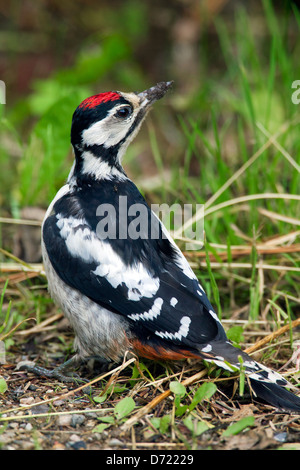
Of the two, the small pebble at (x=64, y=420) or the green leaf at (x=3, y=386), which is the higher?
the green leaf at (x=3, y=386)

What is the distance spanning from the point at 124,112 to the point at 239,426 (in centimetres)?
171

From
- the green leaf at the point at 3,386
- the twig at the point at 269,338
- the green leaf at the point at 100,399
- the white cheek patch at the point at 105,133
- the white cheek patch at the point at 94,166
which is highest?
the white cheek patch at the point at 105,133

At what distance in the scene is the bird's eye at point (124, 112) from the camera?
316cm

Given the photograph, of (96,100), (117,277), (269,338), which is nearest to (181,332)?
(117,277)

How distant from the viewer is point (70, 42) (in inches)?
279

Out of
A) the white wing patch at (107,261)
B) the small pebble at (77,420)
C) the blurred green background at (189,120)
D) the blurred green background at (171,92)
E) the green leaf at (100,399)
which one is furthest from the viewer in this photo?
the blurred green background at (171,92)

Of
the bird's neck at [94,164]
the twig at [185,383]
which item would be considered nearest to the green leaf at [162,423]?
the twig at [185,383]

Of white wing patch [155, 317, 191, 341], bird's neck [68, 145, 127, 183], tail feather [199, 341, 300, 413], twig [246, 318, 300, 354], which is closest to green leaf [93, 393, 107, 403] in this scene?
white wing patch [155, 317, 191, 341]

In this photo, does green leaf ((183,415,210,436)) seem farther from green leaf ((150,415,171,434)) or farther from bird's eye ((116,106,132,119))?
bird's eye ((116,106,132,119))

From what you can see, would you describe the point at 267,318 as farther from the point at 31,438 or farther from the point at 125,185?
the point at 31,438

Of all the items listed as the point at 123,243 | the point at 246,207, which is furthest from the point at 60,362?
the point at 246,207

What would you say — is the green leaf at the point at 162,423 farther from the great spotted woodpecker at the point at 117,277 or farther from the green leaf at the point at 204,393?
the great spotted woodpecker at the point at 117,277

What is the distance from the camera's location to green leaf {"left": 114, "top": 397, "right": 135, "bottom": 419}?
8.43 ft
